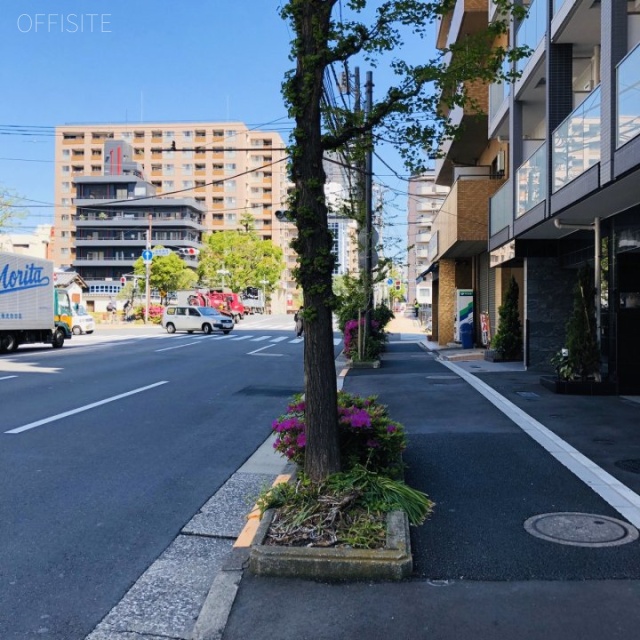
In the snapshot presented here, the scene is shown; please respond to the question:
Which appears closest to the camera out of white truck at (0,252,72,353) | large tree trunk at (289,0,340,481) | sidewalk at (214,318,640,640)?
sidewalk at (214,318,640,640)

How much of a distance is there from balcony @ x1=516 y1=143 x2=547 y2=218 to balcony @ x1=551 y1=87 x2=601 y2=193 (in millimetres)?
561

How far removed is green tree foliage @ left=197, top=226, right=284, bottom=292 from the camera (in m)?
82.6

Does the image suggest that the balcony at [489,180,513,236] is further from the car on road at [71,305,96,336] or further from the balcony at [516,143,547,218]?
the car on road at [71,305,96,336]

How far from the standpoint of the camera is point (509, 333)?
18.0m

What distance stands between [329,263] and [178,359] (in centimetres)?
1630

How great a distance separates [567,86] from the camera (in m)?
12.5

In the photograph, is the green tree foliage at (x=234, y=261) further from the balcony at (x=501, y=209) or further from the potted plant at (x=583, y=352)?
the potted plant at (x=583, y=352)

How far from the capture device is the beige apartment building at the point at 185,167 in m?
105

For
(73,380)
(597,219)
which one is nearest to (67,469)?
(73,380)

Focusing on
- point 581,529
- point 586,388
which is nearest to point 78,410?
point 581,529

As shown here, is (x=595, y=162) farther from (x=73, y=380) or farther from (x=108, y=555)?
(x=73, y=380)

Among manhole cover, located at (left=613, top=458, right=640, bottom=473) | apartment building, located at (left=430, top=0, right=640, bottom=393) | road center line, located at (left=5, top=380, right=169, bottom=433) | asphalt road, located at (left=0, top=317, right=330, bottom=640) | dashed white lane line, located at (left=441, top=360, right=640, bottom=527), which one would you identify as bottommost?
asphalt road, located at (left=0, top=317, right=330, bottom=640)

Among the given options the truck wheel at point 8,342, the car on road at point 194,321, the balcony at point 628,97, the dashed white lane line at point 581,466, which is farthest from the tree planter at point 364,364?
the car on road at point 194,321

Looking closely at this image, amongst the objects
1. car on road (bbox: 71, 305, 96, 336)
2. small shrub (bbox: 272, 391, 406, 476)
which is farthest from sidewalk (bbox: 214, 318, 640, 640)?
car on road (bbox: 71, 305, 96, 336)
